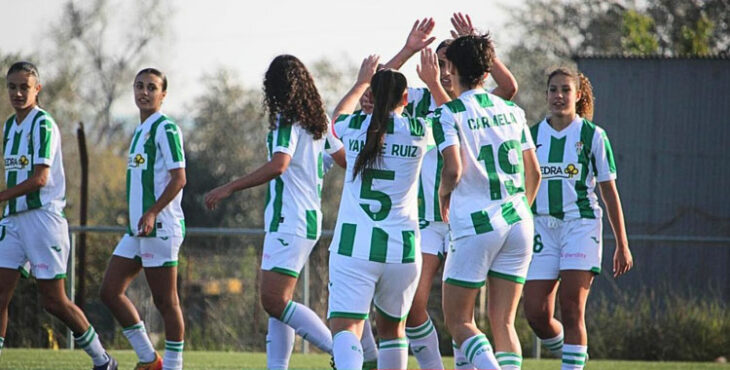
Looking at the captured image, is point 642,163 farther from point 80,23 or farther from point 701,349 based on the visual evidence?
point 80,23

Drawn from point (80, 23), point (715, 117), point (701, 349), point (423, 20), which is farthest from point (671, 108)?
point (80, 23)

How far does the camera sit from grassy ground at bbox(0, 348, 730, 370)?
34.4 ft

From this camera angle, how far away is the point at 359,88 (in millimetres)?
6660

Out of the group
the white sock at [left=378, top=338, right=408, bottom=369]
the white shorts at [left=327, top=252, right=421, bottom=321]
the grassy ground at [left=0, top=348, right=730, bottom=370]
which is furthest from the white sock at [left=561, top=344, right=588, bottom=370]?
the grassy ground at [left=0, top=348, right=730, bottom=370]

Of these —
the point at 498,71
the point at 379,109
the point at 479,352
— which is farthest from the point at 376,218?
the point at 498,71

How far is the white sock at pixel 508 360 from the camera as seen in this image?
6570 mm

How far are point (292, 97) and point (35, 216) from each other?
2206mm

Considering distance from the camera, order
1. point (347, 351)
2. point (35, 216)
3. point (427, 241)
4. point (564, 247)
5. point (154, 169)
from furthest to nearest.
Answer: point (35, 216) → point (154, 169) → point (564, 247) → point (427, 241) → point (347, 351)

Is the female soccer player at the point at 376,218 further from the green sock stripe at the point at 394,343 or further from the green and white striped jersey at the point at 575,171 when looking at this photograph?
the green and white striped jersey at the point at 575,171

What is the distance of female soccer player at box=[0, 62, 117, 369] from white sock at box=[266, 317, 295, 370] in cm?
147

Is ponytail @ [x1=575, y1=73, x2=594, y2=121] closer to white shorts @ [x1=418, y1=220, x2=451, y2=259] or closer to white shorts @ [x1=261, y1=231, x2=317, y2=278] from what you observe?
white shorts @ [x1=418, y1=220, x2=451, y2=259]

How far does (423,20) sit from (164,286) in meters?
2.83

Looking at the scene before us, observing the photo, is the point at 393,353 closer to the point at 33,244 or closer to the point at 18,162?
the point at 33,244

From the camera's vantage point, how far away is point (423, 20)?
6906mm
